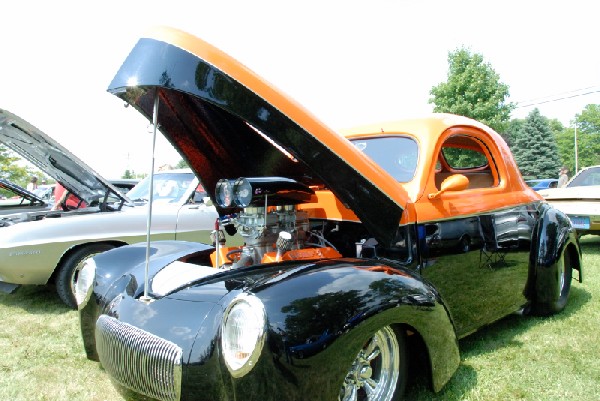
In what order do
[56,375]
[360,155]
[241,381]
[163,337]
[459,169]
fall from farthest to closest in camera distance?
[459,169], [56,375], [360,155], [163,337], [241,381]

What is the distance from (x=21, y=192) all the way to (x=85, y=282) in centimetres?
538

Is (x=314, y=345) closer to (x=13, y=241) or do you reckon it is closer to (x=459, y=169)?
(x=459, y=169)

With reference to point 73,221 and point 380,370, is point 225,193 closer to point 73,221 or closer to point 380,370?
point 380,370

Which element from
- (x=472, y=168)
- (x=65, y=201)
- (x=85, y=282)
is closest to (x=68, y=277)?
(x=65, y=201)

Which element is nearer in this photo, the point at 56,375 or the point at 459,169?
the point at 56,375

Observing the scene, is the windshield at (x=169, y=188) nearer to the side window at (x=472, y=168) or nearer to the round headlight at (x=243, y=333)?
the side window at (x=472, y=168)

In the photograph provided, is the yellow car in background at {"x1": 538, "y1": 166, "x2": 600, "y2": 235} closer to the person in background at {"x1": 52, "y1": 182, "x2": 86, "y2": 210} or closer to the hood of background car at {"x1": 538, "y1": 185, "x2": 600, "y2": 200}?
the hood of background car at {"x1": 538, "y1": 185, "x2": 600, "y2": 200}

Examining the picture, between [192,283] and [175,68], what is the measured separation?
106 cm

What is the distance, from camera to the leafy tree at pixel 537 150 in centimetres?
3484

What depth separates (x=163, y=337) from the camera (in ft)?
6.60

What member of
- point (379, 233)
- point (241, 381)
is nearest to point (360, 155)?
point (379, 233)

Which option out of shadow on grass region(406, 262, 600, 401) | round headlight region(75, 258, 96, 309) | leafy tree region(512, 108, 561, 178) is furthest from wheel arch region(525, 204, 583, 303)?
leafy tree region(512, 108, 561, 178)

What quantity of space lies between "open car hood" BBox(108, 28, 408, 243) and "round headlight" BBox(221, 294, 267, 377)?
0.83 metres

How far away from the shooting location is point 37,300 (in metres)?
5.45
